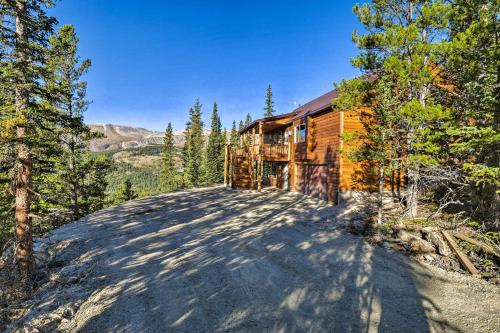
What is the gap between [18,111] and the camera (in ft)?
27.1

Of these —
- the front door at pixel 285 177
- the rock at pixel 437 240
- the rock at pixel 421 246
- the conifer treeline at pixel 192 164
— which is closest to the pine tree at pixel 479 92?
the rock at pixel 437 240

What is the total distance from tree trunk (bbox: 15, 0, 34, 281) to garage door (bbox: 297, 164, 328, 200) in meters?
15.8

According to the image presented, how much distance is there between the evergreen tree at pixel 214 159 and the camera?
48625mm

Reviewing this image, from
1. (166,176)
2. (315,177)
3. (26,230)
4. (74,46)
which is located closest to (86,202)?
(74,46)

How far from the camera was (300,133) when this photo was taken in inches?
849

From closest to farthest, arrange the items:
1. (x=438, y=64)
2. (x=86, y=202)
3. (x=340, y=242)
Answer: (x=340, y=242), (x=438, y=64), (x=86, y=202)

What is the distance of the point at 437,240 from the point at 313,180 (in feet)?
37.0

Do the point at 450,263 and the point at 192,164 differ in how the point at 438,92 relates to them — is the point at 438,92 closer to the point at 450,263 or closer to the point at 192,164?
the point at 450,263

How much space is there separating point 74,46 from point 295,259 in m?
22.0

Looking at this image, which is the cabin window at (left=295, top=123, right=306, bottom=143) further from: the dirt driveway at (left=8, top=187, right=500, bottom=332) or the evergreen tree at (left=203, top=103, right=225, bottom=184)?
the evergreen tree at (left=203, top=103, right=225, bottom=184)

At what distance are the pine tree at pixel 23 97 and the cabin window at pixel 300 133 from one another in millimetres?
16280

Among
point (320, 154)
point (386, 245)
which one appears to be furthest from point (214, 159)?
point (386, 245)

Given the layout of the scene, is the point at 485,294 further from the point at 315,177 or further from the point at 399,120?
the point at 315,177

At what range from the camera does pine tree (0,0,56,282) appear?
8.11 meters
